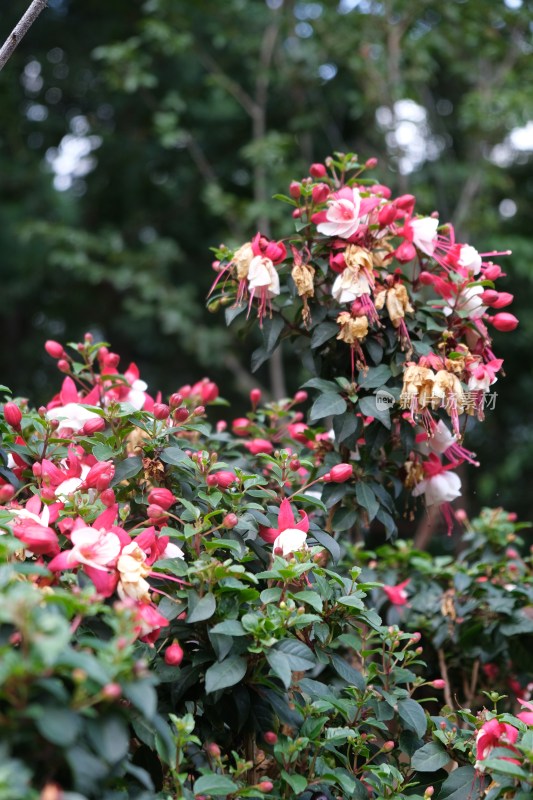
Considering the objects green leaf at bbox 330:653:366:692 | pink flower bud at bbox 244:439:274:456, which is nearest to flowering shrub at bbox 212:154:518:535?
pink flower bud at bbox 244:439:274:456

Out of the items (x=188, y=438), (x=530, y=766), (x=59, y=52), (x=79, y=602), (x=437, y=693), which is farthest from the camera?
(x=59, y=52)

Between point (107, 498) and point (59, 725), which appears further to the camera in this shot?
point (107, 498)

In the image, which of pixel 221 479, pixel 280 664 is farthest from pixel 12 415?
pixel 280 664

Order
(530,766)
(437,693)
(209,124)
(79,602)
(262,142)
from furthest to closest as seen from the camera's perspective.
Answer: (209,124)
(262,142)
(437,693)
(530,766)
(79,602)

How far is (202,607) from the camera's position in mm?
900

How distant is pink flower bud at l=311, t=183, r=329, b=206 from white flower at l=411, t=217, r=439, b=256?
15 cm

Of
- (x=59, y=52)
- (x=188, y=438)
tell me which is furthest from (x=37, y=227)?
(x=188, y=438)

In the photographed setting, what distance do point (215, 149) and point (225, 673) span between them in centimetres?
406

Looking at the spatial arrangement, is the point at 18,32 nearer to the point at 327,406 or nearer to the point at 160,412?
A: the point at 160,412

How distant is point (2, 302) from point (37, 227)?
2.76 ft

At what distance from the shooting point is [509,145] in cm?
493

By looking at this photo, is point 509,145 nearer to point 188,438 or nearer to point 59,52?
point 59,52

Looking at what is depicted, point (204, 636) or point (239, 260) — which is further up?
point (239, 260)

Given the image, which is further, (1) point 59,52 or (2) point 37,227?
(1) point 59,52
